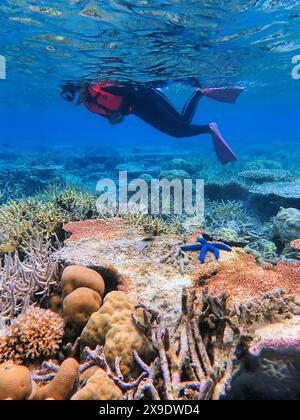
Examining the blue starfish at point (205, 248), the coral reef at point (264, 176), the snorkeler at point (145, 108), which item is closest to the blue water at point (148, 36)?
the snorkeler at point (145, 108)

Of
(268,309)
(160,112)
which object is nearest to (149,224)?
(268,309)

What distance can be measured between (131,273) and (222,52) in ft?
46.2

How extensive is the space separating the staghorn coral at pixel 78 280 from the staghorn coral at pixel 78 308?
168 mm

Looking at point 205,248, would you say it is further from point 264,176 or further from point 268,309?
point 264,176

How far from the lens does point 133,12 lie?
34.3ft

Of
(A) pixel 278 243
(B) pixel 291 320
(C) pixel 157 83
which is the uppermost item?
(C) pixel 157 83

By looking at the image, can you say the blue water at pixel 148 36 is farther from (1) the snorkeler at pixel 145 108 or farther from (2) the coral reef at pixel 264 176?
(2) the coral reef at pixel 264 176

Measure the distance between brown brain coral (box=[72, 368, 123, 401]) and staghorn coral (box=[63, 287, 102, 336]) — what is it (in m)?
0.93

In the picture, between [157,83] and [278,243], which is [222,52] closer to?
[157,83]

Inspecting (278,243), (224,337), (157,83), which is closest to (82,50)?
(157,83)

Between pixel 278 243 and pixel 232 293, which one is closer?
pixel 232 293

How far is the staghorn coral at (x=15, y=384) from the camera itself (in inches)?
98.4

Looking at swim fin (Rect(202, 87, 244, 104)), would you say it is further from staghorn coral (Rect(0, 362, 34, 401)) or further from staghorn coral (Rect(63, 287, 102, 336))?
staghorn coral (Rect(0, 362, 34, 401))
